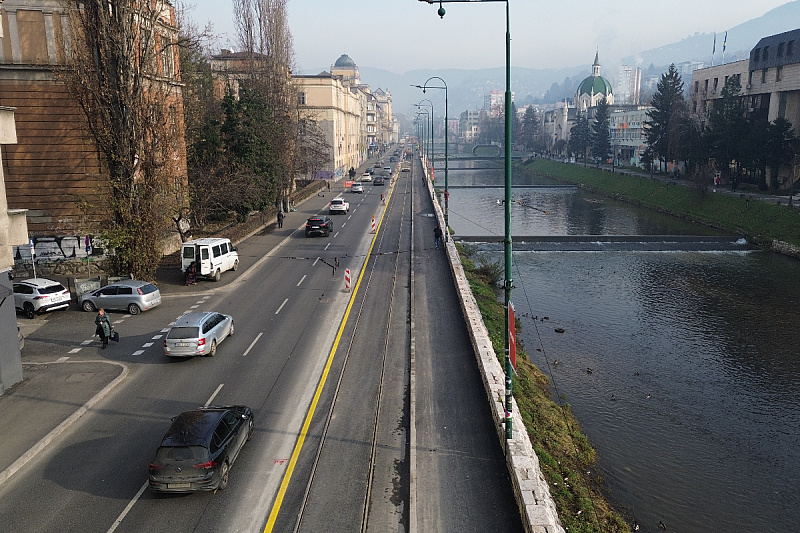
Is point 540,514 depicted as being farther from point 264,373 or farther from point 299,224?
point 299,224

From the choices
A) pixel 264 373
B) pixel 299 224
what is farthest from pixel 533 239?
pixel 264 373

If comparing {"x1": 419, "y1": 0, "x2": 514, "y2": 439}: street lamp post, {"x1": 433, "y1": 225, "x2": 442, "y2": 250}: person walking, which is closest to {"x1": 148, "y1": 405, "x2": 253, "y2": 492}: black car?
{"x1": 419, "y1": 0, "x2": 514, "y2": 439}: street lamp post

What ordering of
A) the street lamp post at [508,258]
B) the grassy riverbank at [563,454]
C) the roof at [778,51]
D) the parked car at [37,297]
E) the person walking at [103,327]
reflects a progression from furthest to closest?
the roof at [778,51] < the parked car at [37,297] < the person walking at [103,327] < the street lamp post at [508,258] < the grassy riverbank at [563,454]

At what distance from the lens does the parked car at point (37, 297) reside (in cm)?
2778

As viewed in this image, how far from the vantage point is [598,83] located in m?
174

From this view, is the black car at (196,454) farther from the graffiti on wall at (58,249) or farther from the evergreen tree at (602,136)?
the evergreen tree at (602,136)

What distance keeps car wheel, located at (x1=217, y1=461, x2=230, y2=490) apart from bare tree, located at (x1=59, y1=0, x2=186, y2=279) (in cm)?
2013

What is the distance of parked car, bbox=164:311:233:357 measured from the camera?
2130 centimetres

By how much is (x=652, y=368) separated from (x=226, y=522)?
64.2 ft

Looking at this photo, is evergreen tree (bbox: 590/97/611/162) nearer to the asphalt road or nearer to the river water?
the river water

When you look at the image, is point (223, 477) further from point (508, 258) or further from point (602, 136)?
point (602, 136)

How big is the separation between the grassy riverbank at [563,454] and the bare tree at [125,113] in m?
18.1

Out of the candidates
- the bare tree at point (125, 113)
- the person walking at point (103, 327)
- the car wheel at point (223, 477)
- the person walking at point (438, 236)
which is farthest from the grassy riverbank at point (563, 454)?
the bare tree at point (125, 113)

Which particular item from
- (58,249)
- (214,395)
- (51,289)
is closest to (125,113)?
(51,289)
